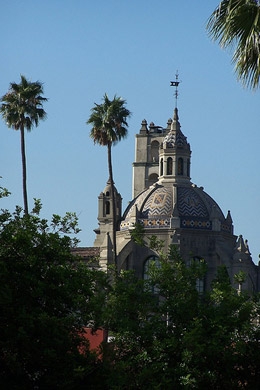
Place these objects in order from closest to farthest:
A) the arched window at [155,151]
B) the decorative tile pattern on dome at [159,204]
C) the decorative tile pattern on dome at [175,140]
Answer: the decorative tile pattern on dome at [159,204] < the decorative tile pattern on dome at [175,140] < the arched window at [155,151]

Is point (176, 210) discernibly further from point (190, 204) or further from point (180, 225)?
point (190, 204)

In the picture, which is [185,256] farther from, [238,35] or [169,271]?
[238,35]

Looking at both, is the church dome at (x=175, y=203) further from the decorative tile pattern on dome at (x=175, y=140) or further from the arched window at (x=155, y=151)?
the arched window at (x=155, y=151)

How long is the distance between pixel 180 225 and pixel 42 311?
5645 cm

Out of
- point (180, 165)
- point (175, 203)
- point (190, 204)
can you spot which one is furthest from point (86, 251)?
point (180, 165)

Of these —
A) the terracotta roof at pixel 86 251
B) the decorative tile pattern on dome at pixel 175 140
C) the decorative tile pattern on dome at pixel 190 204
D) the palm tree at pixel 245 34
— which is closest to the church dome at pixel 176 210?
the decorative tile pattern on dome at pixel 190 204

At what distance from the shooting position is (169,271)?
44.1 m

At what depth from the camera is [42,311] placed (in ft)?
139

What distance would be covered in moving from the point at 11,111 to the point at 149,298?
40835 millimetres

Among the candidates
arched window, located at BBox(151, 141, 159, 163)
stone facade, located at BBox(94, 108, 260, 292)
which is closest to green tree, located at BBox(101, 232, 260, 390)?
stone facade, located at BBox(94, 108, 260, 292)

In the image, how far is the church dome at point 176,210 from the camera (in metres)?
98.9

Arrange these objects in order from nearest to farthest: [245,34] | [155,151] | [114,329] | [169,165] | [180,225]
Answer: [245,34]
[114,329]
[180,225]
[169,165]
[155,151]

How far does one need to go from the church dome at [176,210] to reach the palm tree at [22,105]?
1808 centimetres

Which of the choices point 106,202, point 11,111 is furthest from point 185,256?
point 11,111
